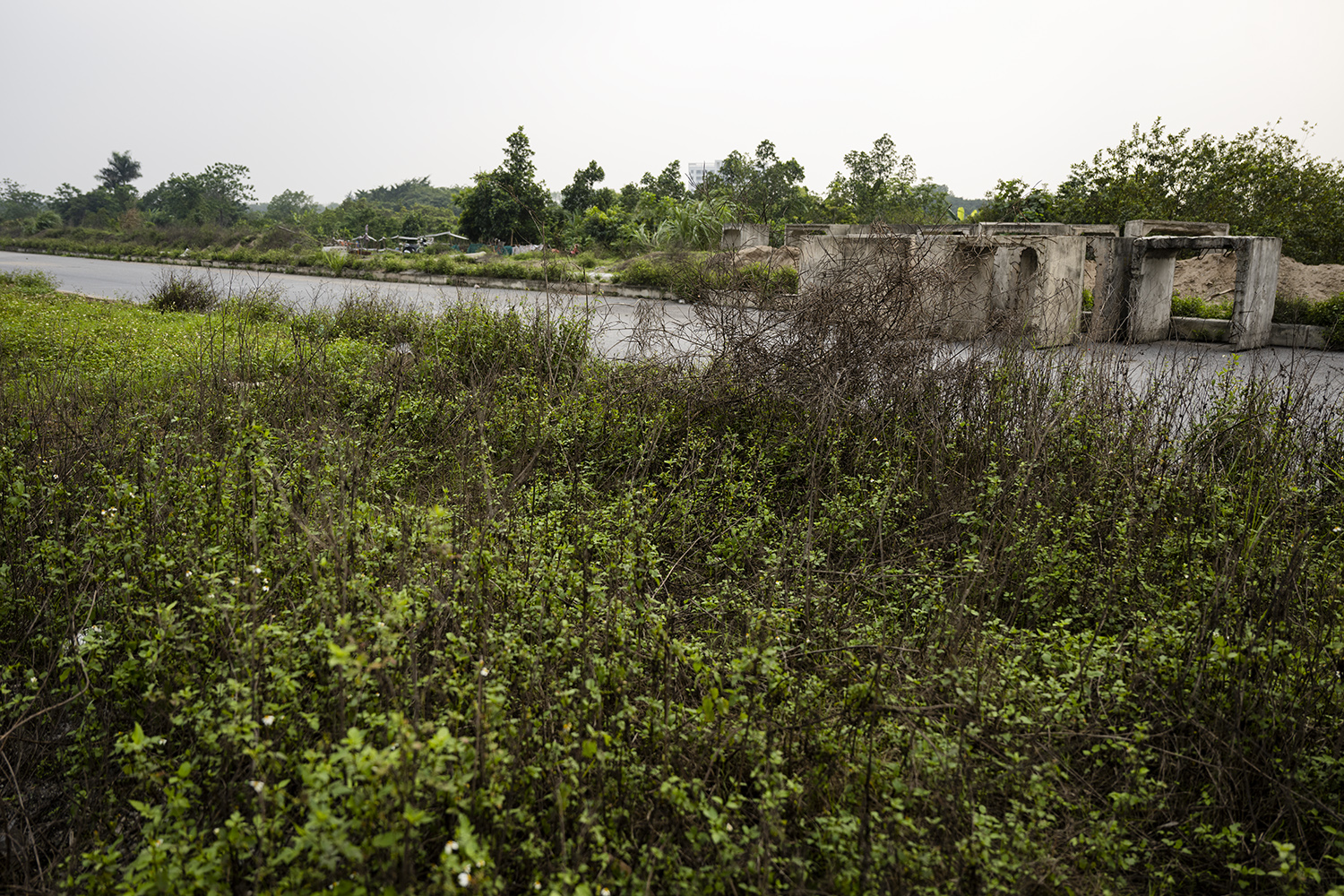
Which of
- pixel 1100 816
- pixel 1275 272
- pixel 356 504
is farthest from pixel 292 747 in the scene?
pixel 1275 272

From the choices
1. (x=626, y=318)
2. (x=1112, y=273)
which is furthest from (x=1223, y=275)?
(x=626, y=318)

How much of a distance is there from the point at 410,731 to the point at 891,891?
1234 mm

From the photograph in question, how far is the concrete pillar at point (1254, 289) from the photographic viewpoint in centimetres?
1246

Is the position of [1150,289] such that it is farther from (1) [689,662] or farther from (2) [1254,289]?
(1) [689,662]

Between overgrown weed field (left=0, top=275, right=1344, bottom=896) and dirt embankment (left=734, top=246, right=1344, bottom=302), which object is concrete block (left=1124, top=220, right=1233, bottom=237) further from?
overgrown weed field (left=0, top=275, right=1344, bottom=896)

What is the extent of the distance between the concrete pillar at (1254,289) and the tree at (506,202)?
905 inches

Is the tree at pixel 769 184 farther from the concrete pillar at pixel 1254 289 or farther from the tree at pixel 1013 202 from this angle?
the concrete pillar at pixel 1254 289

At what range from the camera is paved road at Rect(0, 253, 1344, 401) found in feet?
20.3

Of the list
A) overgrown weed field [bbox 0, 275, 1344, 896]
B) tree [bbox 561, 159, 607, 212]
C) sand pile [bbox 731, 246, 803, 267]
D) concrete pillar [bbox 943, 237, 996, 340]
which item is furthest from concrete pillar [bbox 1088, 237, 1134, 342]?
tree [bbox 561, 159, 607, 212]

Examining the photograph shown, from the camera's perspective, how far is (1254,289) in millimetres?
12680

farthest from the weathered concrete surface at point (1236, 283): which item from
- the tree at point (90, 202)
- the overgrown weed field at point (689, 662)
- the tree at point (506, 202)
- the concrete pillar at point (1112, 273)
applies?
the tree at point (90, 202)

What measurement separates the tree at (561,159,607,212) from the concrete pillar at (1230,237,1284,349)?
29857 millimetres

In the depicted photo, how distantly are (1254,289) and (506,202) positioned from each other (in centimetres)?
2585

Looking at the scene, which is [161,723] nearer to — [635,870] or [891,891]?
[635,870]
